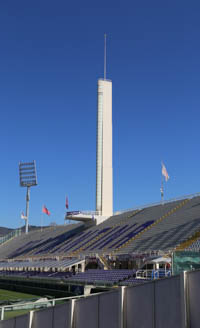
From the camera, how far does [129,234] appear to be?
4025cm

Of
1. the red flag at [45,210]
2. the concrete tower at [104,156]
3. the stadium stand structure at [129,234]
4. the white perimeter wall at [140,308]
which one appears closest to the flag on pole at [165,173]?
the stadium stand structure at [129,234]

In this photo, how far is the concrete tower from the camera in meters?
52.3

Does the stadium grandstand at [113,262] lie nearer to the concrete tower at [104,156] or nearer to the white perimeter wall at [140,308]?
the white perimeter wall at [140,308]

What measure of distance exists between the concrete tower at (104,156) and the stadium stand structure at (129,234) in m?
2.45

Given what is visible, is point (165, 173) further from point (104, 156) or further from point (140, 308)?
point (140, 308)

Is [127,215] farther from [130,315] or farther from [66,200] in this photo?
[130,315]

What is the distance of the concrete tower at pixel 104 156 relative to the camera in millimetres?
52344

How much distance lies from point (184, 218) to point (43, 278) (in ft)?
45.6

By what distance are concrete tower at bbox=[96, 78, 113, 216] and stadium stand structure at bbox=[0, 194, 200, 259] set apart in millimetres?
2447

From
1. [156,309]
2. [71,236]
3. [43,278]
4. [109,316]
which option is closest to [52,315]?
[109,316]

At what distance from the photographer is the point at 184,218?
1443 inches

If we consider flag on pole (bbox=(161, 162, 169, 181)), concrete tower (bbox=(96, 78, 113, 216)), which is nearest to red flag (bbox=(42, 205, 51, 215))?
concrete tower (bbox=(96, 78, 113, 216))

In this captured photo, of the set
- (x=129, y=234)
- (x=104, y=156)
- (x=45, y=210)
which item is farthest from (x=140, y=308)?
(x=45, y=210)

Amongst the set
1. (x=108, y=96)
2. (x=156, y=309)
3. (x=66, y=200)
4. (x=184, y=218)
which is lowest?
(x=156, y=309)
